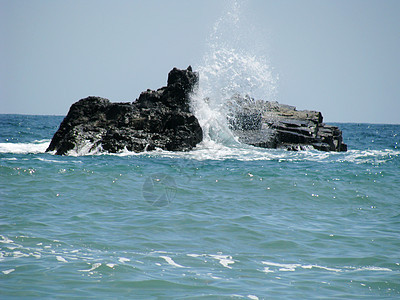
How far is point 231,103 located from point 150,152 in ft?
25.4

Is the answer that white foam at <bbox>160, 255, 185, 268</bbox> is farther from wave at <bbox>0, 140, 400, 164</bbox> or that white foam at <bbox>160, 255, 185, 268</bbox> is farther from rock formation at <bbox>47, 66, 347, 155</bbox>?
rock formation at <bbox>47, 66, 347, 155</bbox>

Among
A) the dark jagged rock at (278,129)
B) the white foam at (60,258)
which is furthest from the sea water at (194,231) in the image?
the dark jagged rock at (278,129)

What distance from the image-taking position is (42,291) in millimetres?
4590

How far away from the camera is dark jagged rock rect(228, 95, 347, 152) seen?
21484 millimetres

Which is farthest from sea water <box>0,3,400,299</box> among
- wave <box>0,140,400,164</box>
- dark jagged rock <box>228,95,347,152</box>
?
dark jagged rock <box>228,95,347,152</box>

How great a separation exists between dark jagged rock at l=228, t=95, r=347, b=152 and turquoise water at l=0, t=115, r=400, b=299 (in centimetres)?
798

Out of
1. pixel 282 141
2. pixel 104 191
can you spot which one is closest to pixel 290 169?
pixel 104 191

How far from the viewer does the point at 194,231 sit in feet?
23.3

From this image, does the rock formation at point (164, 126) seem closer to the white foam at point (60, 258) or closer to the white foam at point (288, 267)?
the white foam at point (60, 258)

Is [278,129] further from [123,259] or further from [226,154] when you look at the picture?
[123,259]

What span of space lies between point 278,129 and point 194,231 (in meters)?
16.2

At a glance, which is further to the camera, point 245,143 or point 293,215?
point 245,143

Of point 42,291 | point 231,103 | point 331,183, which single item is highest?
point 231,103

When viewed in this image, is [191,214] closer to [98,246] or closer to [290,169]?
[98,246]
